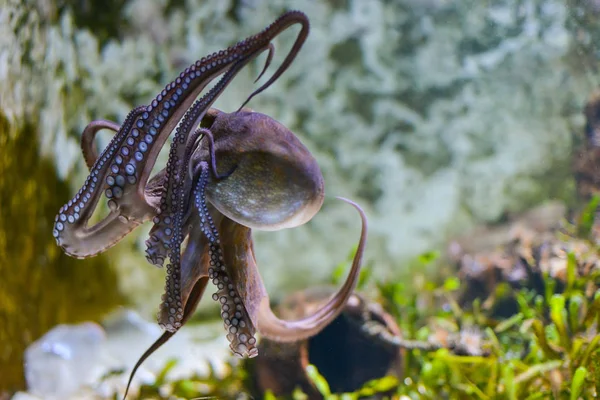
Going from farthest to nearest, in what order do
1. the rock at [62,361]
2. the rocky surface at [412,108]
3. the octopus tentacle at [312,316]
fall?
the rocky surface at [412,108] → the rock at [62,361] → the octopus tentacle at [312,316]

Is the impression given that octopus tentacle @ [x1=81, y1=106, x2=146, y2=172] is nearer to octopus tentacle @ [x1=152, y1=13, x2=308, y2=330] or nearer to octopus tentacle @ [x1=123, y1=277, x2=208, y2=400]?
octopus tentacle @ [x1=152, y1=13, x2=308, y2=330]

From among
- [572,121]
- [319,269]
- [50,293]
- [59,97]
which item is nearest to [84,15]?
[59,97]

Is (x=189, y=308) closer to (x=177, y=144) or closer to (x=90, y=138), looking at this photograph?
(x=177, y=144)

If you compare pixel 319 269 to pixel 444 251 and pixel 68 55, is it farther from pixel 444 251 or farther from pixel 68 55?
pixel 68 55

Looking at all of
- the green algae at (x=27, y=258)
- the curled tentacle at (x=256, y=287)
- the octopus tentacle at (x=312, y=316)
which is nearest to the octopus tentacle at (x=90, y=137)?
the curled tentacle at (x=256, y=287)

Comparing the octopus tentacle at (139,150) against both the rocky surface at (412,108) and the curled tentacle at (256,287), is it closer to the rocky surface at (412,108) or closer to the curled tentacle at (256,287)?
the curled tentacle at (256,287)

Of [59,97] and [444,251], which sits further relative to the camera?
[444,251]

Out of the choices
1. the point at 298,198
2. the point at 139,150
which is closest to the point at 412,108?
the point at 298,198
